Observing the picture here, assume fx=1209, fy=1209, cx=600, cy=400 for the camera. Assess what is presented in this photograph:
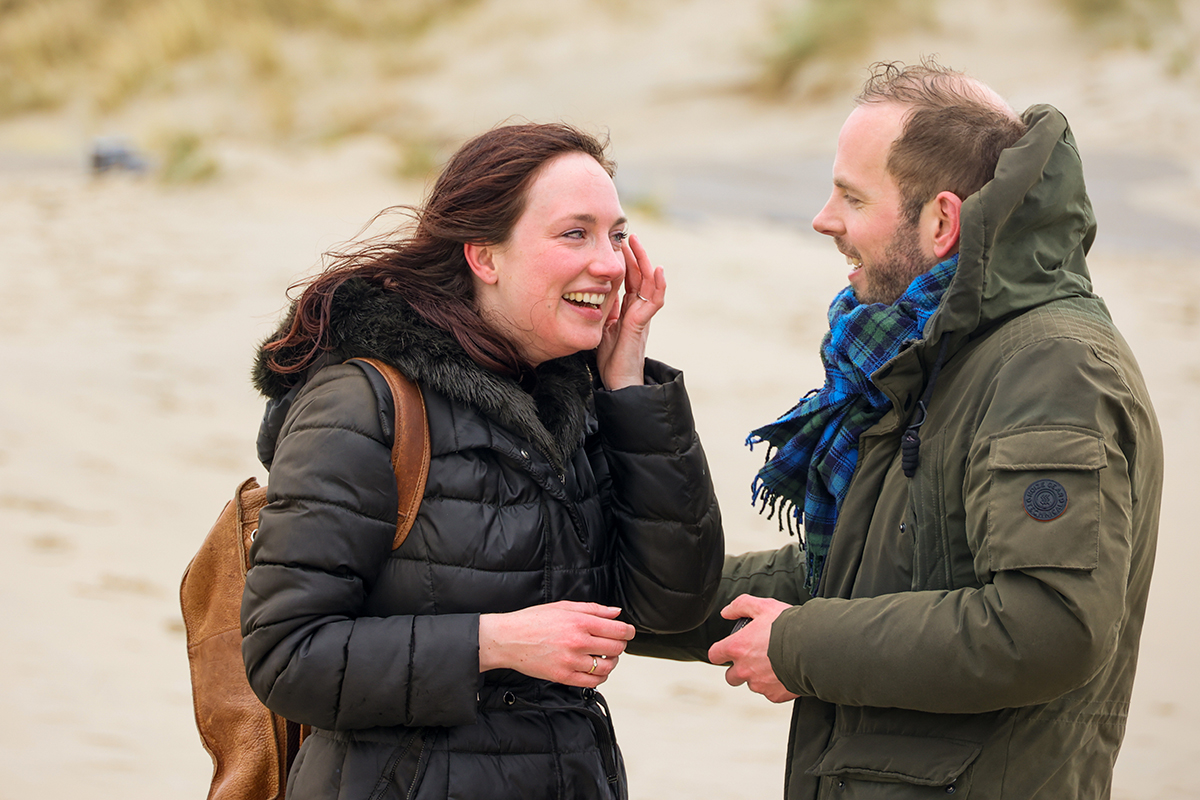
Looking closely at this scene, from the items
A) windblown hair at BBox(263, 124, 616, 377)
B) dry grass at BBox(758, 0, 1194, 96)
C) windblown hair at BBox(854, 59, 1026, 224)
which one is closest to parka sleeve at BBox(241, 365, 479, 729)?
windblown hair at BBox(263, 124, 616, 377)

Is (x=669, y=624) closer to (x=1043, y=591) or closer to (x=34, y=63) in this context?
(x=1043, y=591)

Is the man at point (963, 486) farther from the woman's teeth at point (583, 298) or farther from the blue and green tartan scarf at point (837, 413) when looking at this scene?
the woman's teeth at point (583, 298)

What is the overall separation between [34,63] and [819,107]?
16037mm

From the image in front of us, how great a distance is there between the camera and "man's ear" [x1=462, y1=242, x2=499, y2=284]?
101 inches

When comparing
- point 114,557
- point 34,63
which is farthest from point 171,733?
point 34,63

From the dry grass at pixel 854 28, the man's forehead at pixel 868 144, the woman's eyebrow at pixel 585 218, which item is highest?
the dry grass at pixel 854 28

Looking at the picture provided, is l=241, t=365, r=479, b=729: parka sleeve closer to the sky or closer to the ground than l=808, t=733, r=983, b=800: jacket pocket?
closer to the sky

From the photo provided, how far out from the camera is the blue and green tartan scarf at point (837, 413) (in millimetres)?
2479

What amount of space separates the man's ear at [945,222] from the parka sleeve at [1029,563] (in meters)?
0.35

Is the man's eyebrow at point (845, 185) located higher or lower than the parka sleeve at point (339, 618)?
higher

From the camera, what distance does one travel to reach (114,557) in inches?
259

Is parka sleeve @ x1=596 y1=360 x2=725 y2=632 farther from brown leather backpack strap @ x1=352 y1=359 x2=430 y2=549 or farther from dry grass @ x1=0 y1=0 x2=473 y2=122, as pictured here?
dry grass @ x1=0 y1=0 x2=473 y2=122

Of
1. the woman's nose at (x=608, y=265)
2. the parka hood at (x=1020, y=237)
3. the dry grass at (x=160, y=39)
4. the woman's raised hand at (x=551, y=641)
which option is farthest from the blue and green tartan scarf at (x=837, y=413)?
the dry grass at (x=160, y=39)

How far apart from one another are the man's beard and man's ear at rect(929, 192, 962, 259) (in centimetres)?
4
